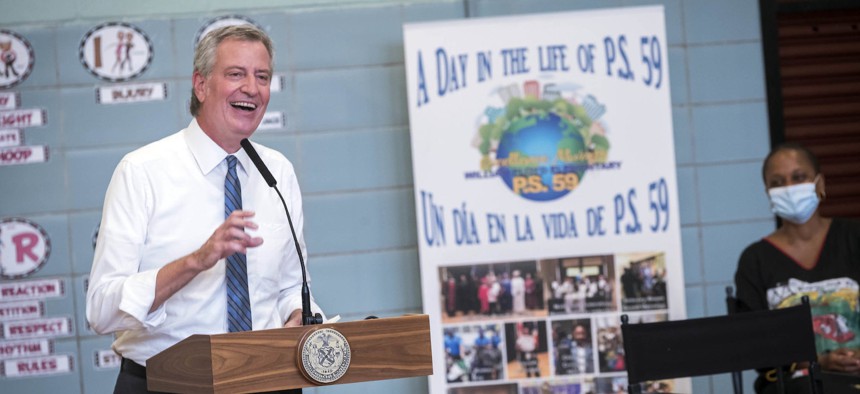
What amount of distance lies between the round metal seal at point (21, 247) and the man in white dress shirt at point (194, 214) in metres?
2.08

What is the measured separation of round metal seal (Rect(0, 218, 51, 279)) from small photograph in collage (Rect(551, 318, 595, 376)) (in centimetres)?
215

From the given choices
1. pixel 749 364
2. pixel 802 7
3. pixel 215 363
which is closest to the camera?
pixel 215 363

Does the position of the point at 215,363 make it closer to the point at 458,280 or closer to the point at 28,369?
the point at 458,280

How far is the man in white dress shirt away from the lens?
2205 millimetres

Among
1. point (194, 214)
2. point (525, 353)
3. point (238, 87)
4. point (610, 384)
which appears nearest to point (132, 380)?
point (194, 214)

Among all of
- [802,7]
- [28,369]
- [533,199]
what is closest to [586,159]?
[533,199]

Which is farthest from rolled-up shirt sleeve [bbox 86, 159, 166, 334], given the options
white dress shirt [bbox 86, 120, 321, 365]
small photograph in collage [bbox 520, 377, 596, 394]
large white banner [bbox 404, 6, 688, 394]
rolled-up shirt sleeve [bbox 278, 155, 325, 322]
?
small photograph in collage [bbox 520, 377, 596, 394]

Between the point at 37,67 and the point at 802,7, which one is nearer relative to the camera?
the point at 37,67

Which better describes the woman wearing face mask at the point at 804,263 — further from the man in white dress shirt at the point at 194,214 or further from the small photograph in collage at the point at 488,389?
the man in white dress shirt at the point at 194,214

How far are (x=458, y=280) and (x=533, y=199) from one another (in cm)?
45

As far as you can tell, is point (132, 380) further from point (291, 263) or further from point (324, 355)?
point (324, 355)

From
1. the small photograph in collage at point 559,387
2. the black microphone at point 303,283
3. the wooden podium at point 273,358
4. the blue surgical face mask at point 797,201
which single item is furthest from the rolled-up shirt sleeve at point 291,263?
the blue surgical face mask at point 797,201

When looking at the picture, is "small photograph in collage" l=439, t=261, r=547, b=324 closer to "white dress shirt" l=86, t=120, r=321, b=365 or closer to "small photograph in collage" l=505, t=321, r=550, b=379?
"small photograph in collage" l=505, t=321, r=550, b=379

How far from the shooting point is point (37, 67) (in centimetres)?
429
